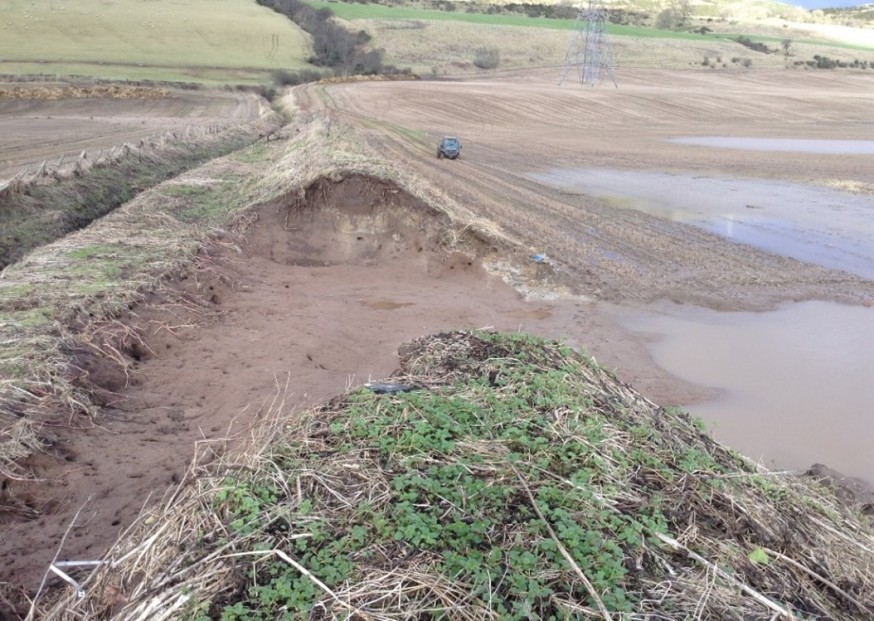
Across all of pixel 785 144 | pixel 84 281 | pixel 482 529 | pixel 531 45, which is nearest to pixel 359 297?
pixel 84 281

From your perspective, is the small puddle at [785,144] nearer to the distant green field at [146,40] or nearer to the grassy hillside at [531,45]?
the grassy hillside at [531,45]

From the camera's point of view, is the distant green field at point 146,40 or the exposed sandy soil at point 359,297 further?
the distant green field at point 146,40

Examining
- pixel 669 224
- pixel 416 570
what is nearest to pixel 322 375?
pixel 416 570

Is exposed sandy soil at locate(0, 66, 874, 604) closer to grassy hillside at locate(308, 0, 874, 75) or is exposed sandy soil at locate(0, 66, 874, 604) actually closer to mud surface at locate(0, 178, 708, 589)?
mud surface at locate(0, 178, 708, 589)

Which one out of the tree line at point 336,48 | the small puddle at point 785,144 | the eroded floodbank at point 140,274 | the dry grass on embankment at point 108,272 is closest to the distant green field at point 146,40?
the tree line at point 336,48

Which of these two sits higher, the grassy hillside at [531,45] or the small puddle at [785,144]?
the grassy hillside at [531,45]

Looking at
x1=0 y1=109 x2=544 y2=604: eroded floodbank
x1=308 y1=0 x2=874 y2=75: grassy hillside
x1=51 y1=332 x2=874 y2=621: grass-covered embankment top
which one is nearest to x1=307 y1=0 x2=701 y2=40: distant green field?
x1=308 y1=0 x2=874 y2=75: grassy hillside

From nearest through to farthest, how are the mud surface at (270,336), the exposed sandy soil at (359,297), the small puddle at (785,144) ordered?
the mud surface at (270,336)
the exposed sandy soil at (359,297)
the small puddle at (785,144)

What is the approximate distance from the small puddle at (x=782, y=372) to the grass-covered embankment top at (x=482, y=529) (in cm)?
302

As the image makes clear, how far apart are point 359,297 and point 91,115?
103ft

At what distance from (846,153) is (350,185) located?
2858 centimetres

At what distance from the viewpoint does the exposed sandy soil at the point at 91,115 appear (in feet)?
85.4

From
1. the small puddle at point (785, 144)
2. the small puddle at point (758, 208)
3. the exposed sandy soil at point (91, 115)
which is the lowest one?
the small puddle at point (758, 208)

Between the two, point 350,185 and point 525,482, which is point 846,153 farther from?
point 525,482
